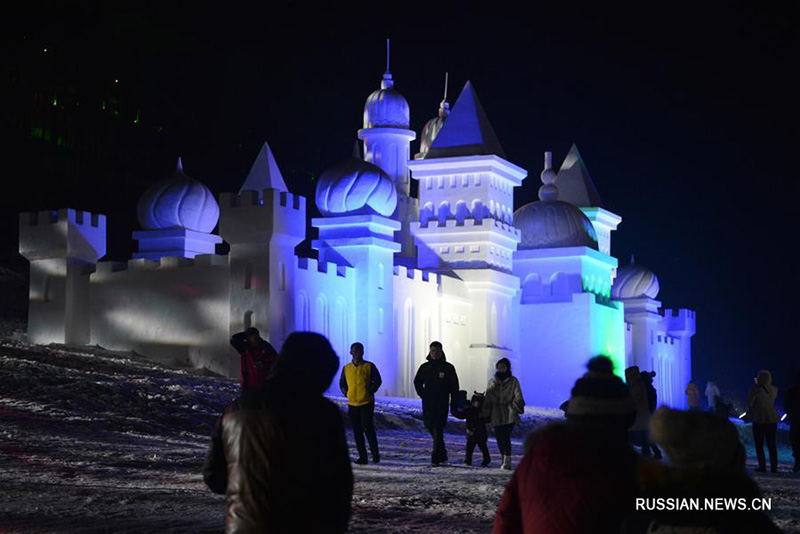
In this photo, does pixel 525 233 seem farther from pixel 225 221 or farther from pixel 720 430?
pixel 720 430

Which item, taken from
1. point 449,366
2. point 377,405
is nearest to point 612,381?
point 449,366

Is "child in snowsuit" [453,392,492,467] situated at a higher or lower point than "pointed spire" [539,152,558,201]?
lower

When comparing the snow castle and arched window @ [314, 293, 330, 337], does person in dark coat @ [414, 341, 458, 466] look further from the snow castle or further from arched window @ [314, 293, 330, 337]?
arched window @ [314, 293, 330, 337]

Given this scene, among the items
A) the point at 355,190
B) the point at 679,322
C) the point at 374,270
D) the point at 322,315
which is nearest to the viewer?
the point at 322,315

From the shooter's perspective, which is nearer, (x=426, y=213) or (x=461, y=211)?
(x=461, y=211)

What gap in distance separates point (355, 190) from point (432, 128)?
16938mm

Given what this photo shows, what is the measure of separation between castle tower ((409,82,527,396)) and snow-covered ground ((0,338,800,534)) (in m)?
15.5

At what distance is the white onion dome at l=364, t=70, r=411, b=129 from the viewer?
47594 mm

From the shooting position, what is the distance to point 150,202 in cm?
3897

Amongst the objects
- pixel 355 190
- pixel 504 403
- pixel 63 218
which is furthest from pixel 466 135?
pixel 504 403

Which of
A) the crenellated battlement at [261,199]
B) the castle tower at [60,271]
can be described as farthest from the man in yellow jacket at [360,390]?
the castle tower at [60,271]

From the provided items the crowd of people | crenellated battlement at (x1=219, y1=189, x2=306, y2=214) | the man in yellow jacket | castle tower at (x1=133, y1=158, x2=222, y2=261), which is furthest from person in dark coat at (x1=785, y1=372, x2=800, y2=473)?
castle tower at (x1=133, y1=158, x2=222, y2=261)

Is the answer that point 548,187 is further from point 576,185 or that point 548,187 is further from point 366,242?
point 366,242

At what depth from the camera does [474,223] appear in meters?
44.9
